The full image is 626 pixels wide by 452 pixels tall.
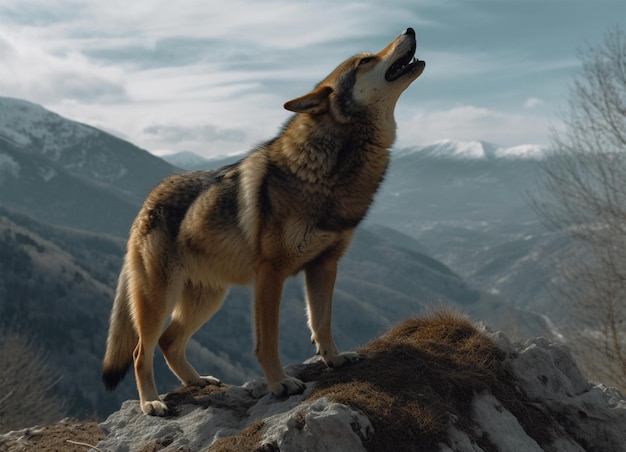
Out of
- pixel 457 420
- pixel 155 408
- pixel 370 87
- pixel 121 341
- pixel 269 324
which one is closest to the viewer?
pixel 457 420

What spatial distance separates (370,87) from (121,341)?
14.3ft

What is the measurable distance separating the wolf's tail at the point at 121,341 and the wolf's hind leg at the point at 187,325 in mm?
401

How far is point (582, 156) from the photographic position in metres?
34.1

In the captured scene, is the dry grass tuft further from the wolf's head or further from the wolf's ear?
the wolf's ear

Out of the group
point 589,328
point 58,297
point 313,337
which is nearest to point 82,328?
point 58,297

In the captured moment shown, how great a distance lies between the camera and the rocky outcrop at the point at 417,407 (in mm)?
5910

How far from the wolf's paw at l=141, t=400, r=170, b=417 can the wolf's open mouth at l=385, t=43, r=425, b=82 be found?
4472mm

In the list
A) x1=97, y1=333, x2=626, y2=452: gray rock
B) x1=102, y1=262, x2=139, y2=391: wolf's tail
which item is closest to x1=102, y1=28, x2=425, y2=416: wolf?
x1=102, y1=262, x2=139, y2=391: wolf's tail

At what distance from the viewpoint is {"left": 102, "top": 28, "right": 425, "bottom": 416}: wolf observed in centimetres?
687

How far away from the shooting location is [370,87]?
279 inches

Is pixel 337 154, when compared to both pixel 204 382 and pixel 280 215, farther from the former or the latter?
pixel 204 382

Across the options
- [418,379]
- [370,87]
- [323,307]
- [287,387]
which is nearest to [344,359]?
[323,307]

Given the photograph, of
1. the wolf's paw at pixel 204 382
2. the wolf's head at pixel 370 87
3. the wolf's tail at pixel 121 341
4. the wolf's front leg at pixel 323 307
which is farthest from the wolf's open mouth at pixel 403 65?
the wolf's paw at pixel 204 382

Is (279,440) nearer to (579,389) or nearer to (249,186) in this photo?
(249,186)
